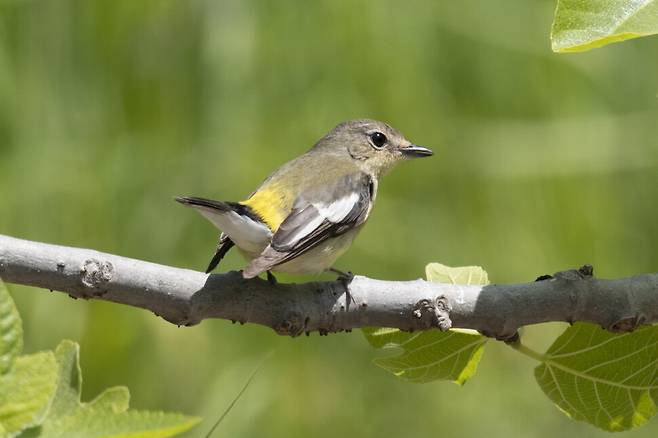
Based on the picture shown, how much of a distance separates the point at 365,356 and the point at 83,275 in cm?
270

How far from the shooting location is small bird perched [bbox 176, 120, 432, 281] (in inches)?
107

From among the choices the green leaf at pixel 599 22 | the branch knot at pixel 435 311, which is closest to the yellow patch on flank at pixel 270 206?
the branch knot at pixel 435 311

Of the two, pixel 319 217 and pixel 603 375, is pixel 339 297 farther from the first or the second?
pixel 319 217

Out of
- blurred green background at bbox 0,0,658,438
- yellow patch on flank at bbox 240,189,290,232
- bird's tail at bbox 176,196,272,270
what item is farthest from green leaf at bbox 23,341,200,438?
blurred green background at bbox 0,0,658,438

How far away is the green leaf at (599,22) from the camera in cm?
121

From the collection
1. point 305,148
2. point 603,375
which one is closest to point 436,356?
point 603,375

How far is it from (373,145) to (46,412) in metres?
3.04

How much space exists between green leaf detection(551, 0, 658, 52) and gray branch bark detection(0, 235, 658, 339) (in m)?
0.76

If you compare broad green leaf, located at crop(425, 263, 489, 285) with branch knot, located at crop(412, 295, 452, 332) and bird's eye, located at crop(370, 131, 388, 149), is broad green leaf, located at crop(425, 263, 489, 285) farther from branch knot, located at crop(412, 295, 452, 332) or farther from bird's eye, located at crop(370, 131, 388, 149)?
bird's eye, located at crop(370, 131, 388, 149)

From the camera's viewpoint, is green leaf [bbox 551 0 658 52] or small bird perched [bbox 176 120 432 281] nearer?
green leaf [bbox 551 0 658 52]

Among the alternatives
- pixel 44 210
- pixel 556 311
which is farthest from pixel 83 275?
pixel 44 210

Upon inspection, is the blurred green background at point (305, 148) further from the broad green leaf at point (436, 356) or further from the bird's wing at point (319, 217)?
the broad green leaf at point (436, 356)

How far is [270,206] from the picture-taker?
3.11 metres

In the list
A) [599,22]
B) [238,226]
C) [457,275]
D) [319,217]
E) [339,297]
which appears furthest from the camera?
[319,217]
